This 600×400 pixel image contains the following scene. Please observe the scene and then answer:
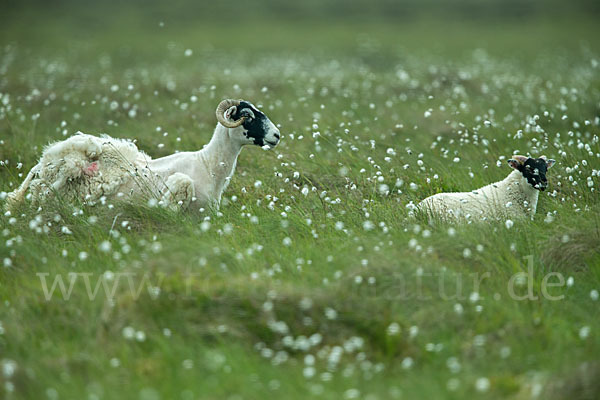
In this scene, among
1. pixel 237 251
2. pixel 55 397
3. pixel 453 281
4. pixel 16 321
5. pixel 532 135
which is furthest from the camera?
pixel 532 135

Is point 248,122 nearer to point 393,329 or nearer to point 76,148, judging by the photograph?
point 76,148

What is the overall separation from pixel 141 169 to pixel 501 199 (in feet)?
17.3

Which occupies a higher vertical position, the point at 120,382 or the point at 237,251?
the point at 237,251

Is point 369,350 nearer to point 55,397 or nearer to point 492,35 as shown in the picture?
point 55,397

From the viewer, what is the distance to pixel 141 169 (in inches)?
370

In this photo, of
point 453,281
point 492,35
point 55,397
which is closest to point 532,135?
point 453,281

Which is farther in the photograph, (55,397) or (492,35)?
(492,35)

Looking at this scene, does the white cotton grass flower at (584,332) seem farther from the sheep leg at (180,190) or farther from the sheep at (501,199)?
the sheep leg at (180,190)

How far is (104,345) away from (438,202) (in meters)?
4.96

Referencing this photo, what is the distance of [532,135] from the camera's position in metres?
12.9

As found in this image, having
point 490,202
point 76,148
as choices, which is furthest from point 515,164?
point 76,148

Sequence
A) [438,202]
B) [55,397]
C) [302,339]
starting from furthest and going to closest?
1. [438,202]
2. [302,339]
3. [55,397]

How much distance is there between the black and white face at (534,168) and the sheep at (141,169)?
3.61 metres

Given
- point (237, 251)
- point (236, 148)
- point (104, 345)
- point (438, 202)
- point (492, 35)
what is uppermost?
point (492, 35)
